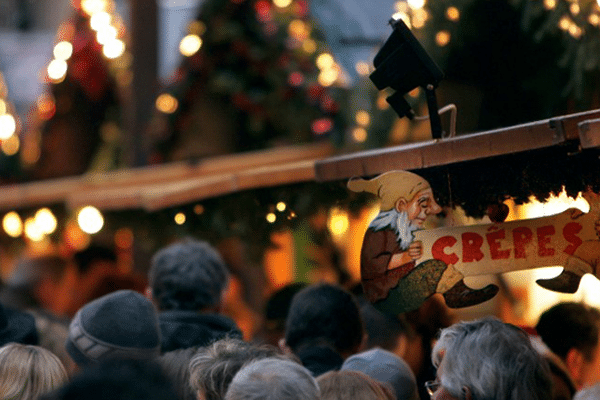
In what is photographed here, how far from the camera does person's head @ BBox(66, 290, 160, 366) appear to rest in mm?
4488

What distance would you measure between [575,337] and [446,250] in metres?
1.54

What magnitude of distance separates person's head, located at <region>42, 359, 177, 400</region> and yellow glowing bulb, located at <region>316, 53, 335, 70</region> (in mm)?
6320

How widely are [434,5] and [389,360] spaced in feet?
8.33

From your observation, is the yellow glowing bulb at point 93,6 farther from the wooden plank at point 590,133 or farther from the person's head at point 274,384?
the wooden plank at point 590,133

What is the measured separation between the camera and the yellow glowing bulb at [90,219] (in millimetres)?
8875

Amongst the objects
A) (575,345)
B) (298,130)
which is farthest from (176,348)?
(298,130)

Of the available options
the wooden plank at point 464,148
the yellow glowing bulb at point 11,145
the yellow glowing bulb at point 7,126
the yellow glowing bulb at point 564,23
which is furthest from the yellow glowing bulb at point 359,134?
the yellow glowing bulb at point 7,126

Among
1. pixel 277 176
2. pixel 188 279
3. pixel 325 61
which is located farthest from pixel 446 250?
pixel 325 61

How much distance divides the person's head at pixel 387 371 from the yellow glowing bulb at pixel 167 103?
16.0ft

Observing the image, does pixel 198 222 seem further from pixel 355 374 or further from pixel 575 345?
A: pixel 355 374

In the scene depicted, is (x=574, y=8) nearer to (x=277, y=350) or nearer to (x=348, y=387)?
(x=277, y=350)

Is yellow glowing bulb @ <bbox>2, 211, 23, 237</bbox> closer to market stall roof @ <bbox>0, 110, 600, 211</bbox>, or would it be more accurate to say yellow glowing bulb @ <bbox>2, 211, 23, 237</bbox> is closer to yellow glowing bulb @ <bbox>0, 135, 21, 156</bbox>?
market stall roof @ <bbox>0, 110, 600, 211</bbox>

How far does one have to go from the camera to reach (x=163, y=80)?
31.2 ft

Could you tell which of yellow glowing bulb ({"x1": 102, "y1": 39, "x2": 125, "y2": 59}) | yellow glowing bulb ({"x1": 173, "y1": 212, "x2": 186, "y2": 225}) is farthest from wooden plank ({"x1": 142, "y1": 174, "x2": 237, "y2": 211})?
yellow glowing bulb ({"x1": 102, "y1": 39, "x2": 125, "y2": 59})
